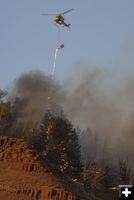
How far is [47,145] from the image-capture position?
95062 millimetres

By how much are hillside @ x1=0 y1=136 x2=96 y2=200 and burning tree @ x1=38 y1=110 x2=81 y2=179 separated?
10592mm

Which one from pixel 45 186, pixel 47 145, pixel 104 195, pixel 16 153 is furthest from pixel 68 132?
pixel 45 186

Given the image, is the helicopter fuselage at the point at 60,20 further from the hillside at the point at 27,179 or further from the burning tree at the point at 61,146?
the burning tree at the point at 61,146

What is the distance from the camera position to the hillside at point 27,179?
63969mm

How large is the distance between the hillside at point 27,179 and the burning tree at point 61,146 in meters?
10.6

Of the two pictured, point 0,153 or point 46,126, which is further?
point 46,126

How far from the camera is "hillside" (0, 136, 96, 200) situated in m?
64.0

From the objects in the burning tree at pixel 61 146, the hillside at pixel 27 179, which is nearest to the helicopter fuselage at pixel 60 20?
the hillside at pixel 27 179

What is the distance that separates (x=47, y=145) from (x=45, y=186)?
1122 inches

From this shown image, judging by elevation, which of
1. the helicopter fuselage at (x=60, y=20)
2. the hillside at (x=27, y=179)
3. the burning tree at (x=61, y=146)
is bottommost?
the hillside at (x=27, y=179)

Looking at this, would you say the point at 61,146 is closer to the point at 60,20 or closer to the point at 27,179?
the point at 27,179

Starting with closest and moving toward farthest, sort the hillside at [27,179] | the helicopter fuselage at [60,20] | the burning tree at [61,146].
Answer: the helicopter fuselage at [60,20], the hillside at [27,179], the burning tree at [61,146]

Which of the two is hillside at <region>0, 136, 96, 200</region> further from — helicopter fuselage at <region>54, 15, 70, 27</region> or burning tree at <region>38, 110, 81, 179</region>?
helicopter fuselage at <region>54, 15, 70, 27</region>

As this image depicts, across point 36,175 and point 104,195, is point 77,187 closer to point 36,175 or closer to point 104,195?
point 36,175
